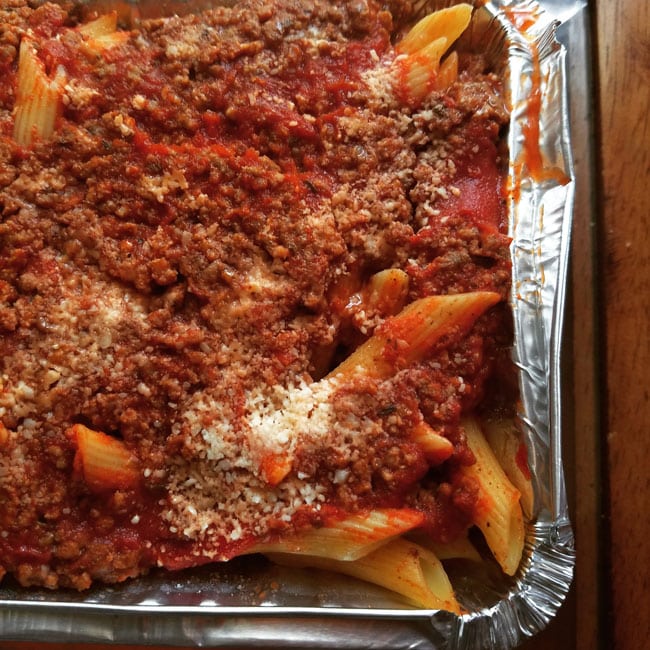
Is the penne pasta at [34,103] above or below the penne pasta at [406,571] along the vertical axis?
above

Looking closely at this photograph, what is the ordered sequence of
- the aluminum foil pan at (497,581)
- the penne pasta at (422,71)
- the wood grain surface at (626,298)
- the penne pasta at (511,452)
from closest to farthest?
the aluminum foil pan at (497,581) → the penne pasta at (511,452) → the penne pasta at (422,71) → the wood grain surface at (626,298)

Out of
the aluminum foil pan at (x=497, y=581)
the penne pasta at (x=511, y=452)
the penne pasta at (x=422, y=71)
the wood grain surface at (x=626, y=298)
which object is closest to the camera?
the aluminum foil pan at (x=497, y=581)

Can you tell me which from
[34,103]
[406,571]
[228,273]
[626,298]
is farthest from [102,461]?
[626,298]

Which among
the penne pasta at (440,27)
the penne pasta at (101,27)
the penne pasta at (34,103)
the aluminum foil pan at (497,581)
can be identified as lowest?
the aluminum foil pan at (497,581)

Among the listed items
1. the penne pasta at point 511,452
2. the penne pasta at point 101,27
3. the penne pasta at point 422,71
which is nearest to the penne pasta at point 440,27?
the penne pasta at point 422,71

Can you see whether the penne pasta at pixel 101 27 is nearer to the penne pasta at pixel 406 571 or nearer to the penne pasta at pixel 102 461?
the penne pasta at pixel 102 461

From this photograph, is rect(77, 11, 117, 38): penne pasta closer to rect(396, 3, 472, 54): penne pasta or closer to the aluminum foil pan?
rect(396, 3, 472, 54): penne pasta

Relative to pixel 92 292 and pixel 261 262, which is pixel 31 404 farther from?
pixel 261 262
